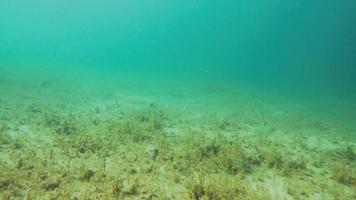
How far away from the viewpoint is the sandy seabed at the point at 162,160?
6945 mm

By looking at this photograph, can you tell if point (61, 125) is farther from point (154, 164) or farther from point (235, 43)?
point (235, 43)

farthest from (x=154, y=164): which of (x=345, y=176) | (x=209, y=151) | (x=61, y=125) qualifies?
(x=345, y=176)

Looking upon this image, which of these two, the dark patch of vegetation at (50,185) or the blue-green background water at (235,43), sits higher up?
the blue-green background water at (235,43)

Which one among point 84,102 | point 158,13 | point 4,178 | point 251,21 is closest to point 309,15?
point 251,21

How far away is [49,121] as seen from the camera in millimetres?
13094

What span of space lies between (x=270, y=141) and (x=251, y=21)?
5907 inches

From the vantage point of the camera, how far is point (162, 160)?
9039 millimetres

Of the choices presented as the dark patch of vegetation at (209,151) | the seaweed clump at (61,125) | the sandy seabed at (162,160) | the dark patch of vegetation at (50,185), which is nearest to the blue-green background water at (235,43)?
the sandy seabed at (162,160)

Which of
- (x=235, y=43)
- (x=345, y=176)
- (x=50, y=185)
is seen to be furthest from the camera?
(x=235, y=43)

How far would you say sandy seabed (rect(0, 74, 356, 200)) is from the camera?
6945mm

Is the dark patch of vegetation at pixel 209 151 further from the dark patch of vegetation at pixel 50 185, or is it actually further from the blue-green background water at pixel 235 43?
the blue-green background water at pixel 235 43

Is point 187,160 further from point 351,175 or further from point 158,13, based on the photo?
point 158,13

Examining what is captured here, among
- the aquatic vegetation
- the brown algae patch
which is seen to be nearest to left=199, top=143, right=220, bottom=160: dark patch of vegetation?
the brown algae patch

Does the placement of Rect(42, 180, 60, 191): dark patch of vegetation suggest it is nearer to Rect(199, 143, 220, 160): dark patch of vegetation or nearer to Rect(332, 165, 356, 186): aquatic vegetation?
Rect(199, 143, 220, 160): dark patch of vegetation
